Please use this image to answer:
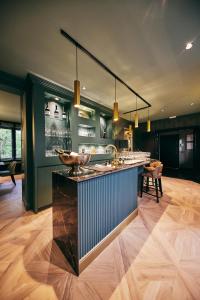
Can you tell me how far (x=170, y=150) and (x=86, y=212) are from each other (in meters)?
6.40

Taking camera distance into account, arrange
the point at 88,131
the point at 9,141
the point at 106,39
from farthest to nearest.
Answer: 1. the point at 9,141
2. the point at 88,131
3. the point at 106,39

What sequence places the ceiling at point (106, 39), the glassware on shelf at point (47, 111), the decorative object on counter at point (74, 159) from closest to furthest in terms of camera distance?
1. the ceiling at point (106, 39)
2. the decorative object on counter at point (74, 159)
3. the glassware on shelf at point (47, 111)

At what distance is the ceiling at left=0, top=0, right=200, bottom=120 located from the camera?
1.45 m

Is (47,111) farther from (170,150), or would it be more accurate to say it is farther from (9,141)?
(170,150)

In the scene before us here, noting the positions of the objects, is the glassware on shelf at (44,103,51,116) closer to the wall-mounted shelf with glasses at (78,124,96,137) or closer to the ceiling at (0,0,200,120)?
the ceiling at (0,0,200,120)

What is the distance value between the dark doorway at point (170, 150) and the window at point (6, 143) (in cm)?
814

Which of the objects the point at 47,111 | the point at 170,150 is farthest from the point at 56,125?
the point at 170,150

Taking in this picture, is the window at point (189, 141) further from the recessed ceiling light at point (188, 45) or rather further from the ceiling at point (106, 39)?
the recessed ceiling light at point (188, 45)

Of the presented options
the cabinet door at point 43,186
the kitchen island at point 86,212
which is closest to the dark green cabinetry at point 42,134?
the cabinet door at point 43,186

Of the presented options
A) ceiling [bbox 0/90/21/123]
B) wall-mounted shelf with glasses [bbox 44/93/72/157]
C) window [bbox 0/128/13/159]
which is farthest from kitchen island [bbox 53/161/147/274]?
window [bbox 0/128/13/159]

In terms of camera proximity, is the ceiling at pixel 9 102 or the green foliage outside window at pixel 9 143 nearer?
the ceiling at pixel 9 102

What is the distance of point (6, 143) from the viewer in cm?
709

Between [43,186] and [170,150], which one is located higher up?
[170,150]

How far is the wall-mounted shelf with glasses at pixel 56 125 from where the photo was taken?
3352mm
